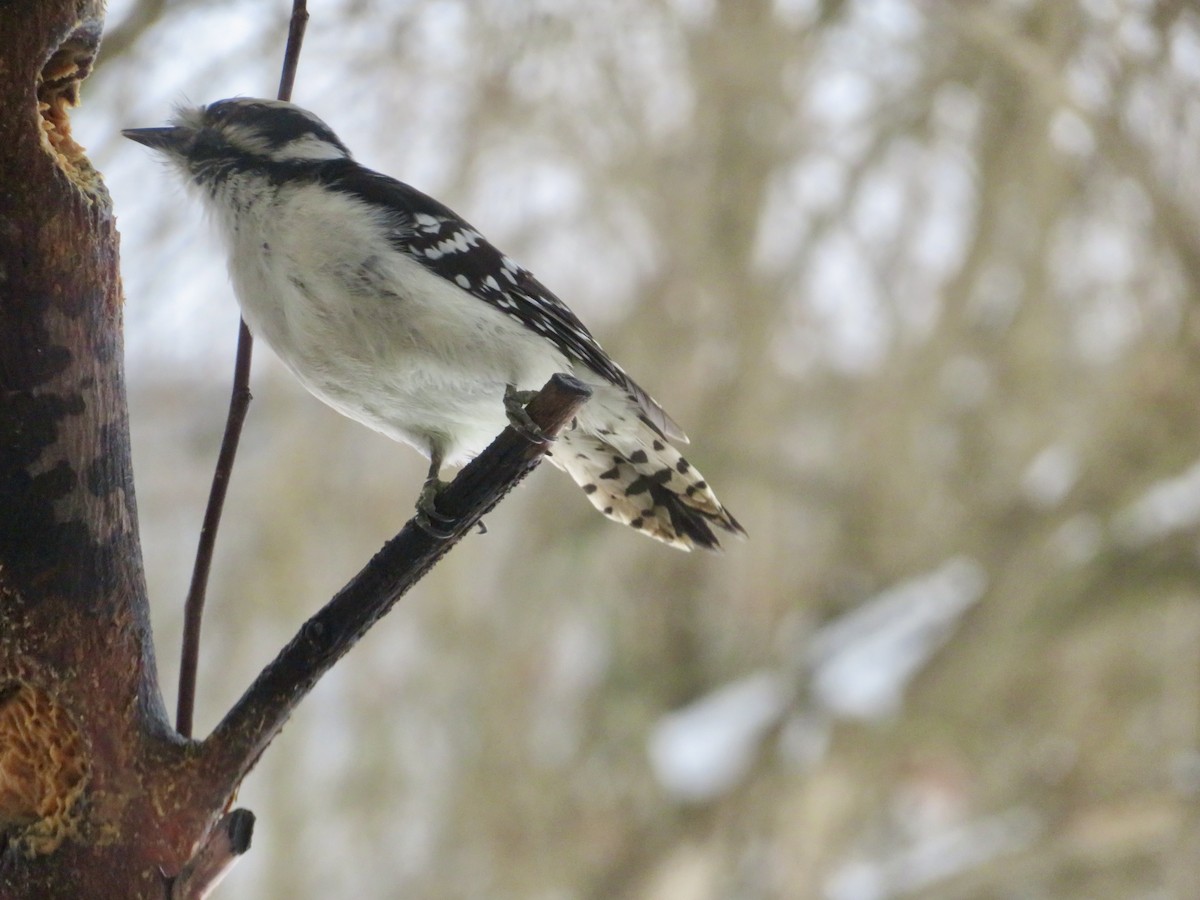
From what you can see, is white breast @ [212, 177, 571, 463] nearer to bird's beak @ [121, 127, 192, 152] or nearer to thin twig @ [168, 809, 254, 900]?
bird's beak @ [121, 127, 192, 152]

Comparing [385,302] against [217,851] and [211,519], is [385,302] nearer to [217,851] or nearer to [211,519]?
[211,519]

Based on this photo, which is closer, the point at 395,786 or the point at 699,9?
the point at 699,9

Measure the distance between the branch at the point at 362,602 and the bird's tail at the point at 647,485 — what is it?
2.83 feet

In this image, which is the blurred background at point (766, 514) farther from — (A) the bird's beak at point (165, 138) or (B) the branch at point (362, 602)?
(B) the branch at point (362, 602)

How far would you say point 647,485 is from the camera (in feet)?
8.44

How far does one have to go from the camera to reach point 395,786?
6887mm

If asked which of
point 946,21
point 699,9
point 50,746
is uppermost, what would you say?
point 699,9

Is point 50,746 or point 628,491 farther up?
point 628,491

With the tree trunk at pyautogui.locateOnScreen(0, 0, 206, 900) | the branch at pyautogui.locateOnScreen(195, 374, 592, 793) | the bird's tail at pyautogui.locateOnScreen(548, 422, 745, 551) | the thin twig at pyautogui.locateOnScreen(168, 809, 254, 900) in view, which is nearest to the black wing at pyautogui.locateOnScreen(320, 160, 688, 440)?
the bird's tail at pyautogui.locateOnScreen(548, 422, 745, 551)

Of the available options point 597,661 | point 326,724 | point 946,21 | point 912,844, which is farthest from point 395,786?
point 946,21

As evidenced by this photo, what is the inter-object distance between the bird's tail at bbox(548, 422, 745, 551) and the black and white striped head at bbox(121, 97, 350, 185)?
2.60ft

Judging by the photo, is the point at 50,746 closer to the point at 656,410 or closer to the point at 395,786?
the point at 656,410

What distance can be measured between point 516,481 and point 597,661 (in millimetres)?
6204

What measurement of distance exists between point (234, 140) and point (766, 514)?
472 cm
